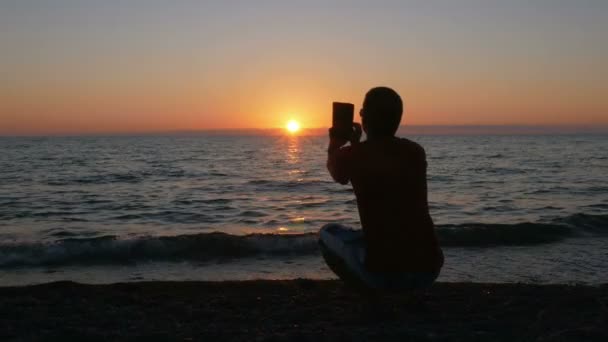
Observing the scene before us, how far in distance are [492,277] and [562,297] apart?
2184 mm

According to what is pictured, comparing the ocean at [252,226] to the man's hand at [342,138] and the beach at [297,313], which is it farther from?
the man's hand at [342,138]

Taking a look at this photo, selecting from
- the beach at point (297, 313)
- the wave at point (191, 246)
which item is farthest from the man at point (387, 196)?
the wave at point (191, 246)

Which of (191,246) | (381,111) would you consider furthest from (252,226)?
(381,111)

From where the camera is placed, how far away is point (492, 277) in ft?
27.2

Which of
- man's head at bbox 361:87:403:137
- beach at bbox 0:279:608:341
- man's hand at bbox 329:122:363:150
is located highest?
man's head at bbox 361:87:403:137

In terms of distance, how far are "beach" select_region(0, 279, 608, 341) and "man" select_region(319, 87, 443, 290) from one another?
1.92 ft

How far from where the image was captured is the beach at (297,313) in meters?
A: 4.63

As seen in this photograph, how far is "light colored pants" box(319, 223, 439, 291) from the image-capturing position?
4204 millimetres

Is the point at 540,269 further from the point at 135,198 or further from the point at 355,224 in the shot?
the point at 135,198

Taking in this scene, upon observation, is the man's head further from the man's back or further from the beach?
Result: the beach

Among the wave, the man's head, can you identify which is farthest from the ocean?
the man's head

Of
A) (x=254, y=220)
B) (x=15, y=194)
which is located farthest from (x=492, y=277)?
(x=15, y=194)

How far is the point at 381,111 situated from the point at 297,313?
256 centimetres

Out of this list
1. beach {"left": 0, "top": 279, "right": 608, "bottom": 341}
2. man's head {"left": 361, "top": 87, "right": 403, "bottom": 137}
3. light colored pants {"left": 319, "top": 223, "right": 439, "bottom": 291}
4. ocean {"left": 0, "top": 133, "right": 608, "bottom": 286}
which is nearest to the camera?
man's head {"left": 361, "top": 87, "right": 403, "bottom": 137}
